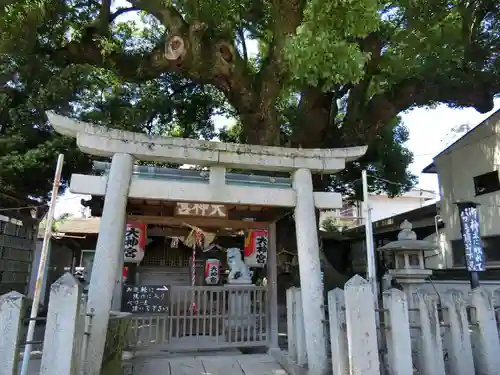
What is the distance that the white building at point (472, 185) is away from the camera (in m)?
10.2

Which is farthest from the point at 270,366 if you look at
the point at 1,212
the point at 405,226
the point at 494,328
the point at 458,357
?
the point at 1,212

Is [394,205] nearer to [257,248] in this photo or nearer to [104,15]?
[257,248]

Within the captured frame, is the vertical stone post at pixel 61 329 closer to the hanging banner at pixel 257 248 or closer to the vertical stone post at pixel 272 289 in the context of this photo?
the vertical stone post at pixel 272 289

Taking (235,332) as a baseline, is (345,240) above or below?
above

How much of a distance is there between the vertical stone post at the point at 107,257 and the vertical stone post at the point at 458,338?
4.65 m

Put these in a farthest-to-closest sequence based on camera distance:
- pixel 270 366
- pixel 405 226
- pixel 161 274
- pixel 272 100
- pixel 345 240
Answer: pixel 345 240 → pixel 161 274 → pixel 272 100 → pixel 405 226 → pixel 270 366

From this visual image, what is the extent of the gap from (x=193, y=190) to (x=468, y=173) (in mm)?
9037

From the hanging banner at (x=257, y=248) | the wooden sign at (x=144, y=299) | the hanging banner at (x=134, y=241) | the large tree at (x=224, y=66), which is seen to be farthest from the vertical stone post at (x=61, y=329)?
the large tree at (x=224, y=66)

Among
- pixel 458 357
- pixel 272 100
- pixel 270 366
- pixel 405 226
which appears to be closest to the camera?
pixel 458 357

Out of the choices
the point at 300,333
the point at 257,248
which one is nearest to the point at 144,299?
the point at 257,248

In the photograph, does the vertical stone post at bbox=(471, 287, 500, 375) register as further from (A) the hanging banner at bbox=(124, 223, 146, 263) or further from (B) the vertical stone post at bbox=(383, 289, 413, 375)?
(A) the hanging banner at bbox=(124, 223, 146, 263)

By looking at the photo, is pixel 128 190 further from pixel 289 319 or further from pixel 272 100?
pixel 272 100

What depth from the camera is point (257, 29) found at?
11555mm

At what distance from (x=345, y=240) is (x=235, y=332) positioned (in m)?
11.8
